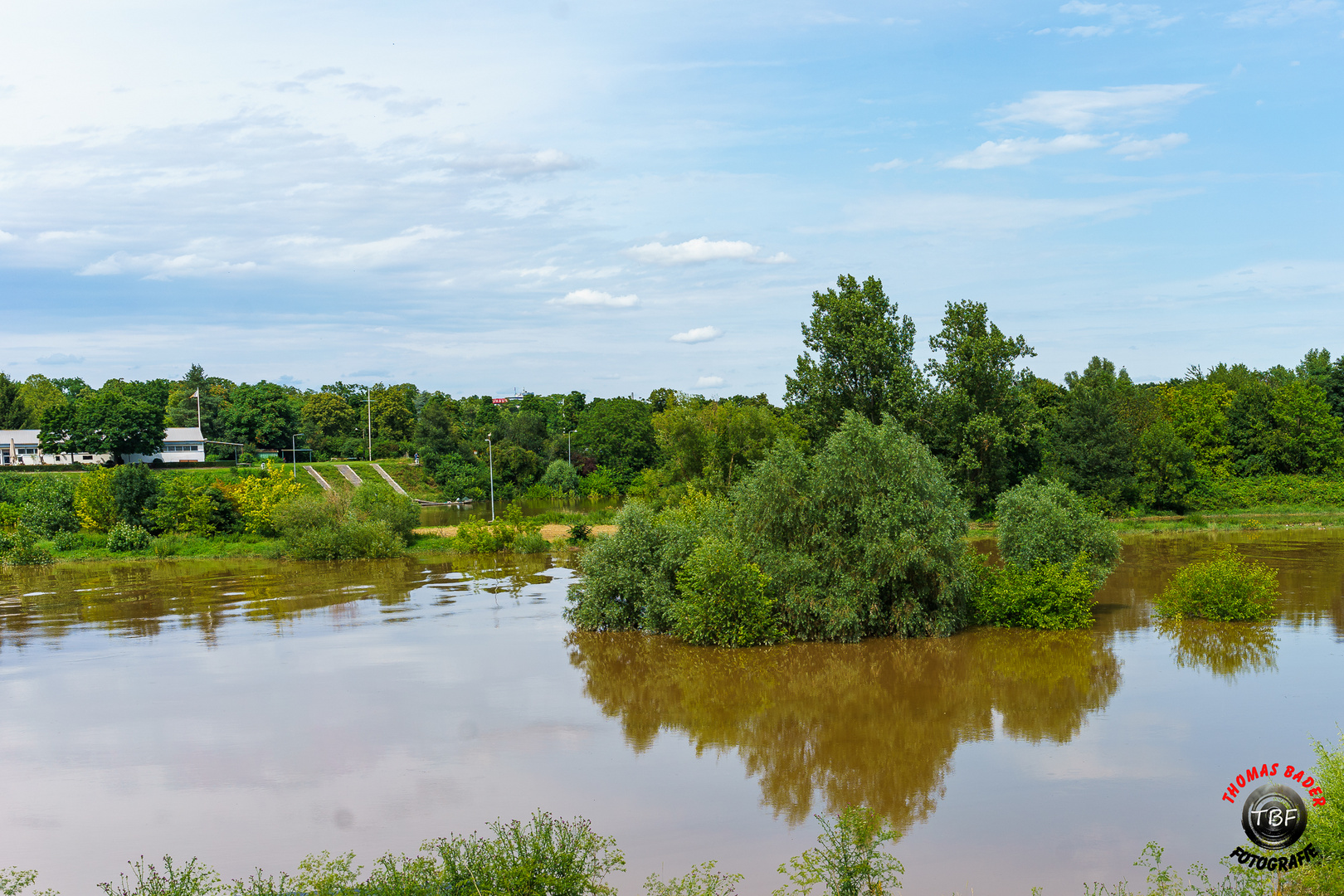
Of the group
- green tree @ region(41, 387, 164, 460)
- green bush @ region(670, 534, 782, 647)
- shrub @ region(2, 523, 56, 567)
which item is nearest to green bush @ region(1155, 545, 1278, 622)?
green bush @ region(670, 534, 782, 647)

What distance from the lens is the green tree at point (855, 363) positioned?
43.3 meters

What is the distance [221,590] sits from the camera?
36812mm

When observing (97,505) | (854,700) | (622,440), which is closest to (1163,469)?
(854,700)

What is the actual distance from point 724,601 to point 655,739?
647 cm

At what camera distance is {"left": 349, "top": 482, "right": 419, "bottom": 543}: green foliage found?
153 feet

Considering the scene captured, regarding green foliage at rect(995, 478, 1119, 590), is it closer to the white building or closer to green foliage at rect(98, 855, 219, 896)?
green foliage at rect(98, 855, 219, 896)

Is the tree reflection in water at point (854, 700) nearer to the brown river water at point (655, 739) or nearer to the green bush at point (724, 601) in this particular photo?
the brown river water at point (655, 739)

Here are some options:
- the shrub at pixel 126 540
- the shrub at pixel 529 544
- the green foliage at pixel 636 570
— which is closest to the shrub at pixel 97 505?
the shrub at pixel 126 540

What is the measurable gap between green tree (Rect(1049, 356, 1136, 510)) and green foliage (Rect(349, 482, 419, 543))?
1328 inches

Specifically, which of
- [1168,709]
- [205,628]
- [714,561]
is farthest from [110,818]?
[1168,709]

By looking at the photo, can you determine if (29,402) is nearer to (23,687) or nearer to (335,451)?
(335,451)

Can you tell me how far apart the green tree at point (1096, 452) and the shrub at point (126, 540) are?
4678 cm

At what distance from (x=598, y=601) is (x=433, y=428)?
6044cm

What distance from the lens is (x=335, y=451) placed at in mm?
90375
